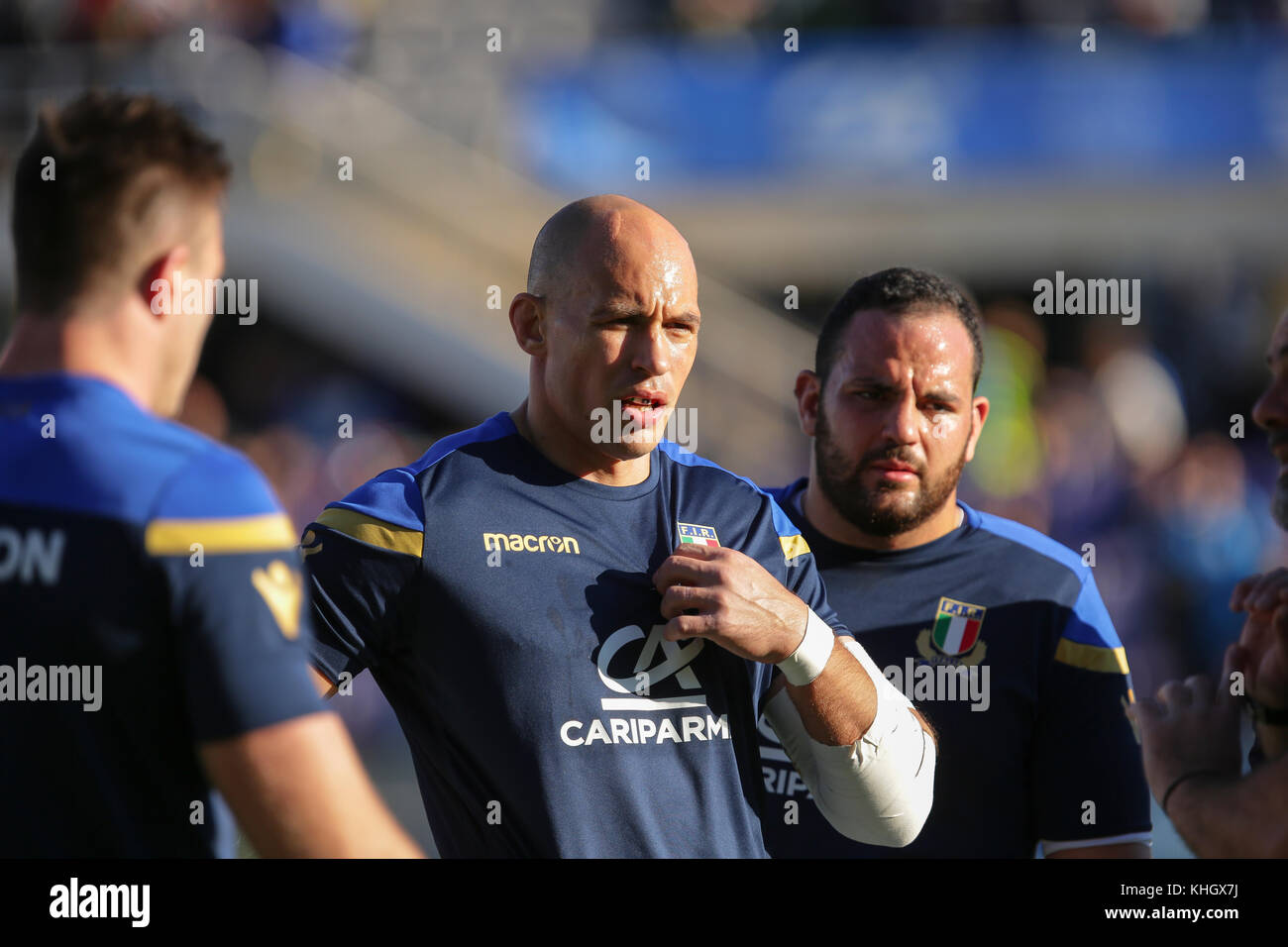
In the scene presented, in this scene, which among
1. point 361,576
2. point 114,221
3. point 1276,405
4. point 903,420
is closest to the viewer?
point 114,221

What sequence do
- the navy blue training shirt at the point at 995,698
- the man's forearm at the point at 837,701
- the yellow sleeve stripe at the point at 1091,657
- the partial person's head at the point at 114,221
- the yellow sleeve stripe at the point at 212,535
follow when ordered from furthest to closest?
the yellow sleeve stripe at the point at 1091,657 → the navy blue training shirt at the point at 995,698 → the man's forearm at the point at 837,701 → the partial person's head at the point at 114,221 → the yellow sleeve stripe at the point at 212,535

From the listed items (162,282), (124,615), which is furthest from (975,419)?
(124,615)

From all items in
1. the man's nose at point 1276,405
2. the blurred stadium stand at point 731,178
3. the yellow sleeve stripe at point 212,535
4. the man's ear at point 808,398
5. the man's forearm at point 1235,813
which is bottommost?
the man's forearm at point 1235,813

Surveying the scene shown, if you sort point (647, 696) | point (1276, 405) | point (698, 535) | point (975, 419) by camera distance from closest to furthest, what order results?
point (647, 696) < point (698, 535) < point (1276, 405) < point (975, 419)

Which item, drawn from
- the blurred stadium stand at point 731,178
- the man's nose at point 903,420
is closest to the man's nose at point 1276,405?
the man's nose at point 903,420

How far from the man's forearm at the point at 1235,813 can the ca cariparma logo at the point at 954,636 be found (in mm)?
875

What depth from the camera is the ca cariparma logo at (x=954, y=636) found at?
11.5ft

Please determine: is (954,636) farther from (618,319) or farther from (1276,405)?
(618,319)

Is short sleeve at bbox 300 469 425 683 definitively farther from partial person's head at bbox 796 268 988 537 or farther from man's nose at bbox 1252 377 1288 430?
man's nose at bbox 1252 377 1288 430

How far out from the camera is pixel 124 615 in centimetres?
186

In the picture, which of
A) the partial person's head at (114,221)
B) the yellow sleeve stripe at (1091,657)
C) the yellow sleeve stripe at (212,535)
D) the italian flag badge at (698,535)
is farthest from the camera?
the yellow sleeve stripe at (1091,657)

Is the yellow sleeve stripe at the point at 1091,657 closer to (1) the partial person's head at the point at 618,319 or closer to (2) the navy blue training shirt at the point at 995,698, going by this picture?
(2) the navy blue training shirt at the point at 995,698

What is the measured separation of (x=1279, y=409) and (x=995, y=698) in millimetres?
989
